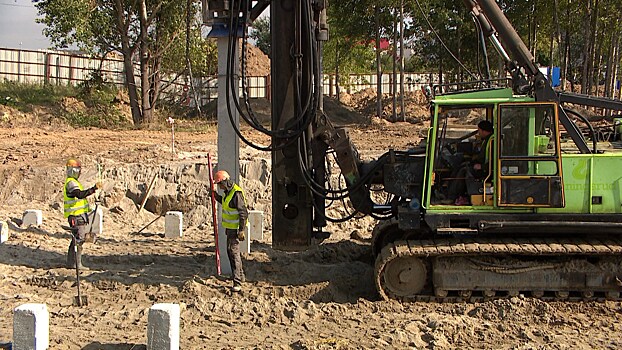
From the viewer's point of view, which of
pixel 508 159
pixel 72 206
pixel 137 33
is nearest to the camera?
pixel 508 159

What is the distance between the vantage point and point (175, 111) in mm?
32125

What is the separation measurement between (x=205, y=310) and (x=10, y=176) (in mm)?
9479

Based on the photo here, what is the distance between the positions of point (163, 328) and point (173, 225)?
627cm

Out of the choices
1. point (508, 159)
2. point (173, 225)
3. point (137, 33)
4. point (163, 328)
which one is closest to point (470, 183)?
point (508, 159)

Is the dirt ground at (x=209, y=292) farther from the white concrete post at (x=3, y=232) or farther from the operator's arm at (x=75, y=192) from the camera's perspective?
the operator's arm at (x=75, y=192)

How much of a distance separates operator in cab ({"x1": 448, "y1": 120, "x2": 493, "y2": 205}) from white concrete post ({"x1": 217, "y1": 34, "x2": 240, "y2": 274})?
3.08 meters

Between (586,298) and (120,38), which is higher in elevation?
(120,38)

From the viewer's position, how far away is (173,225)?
40.6ft

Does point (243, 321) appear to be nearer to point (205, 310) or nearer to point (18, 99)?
point (205, 310)

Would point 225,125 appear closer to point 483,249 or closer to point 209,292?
point 209,292

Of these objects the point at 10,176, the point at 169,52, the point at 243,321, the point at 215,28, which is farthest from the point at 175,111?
the point at 243,321

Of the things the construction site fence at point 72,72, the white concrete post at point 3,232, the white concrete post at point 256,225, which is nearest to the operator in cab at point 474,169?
the white concrete post at point 256,225

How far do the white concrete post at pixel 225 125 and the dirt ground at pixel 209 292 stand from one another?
1.23m

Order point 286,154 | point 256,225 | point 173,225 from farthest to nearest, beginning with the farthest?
point 173,225 < point 256,225 < point 286,154
